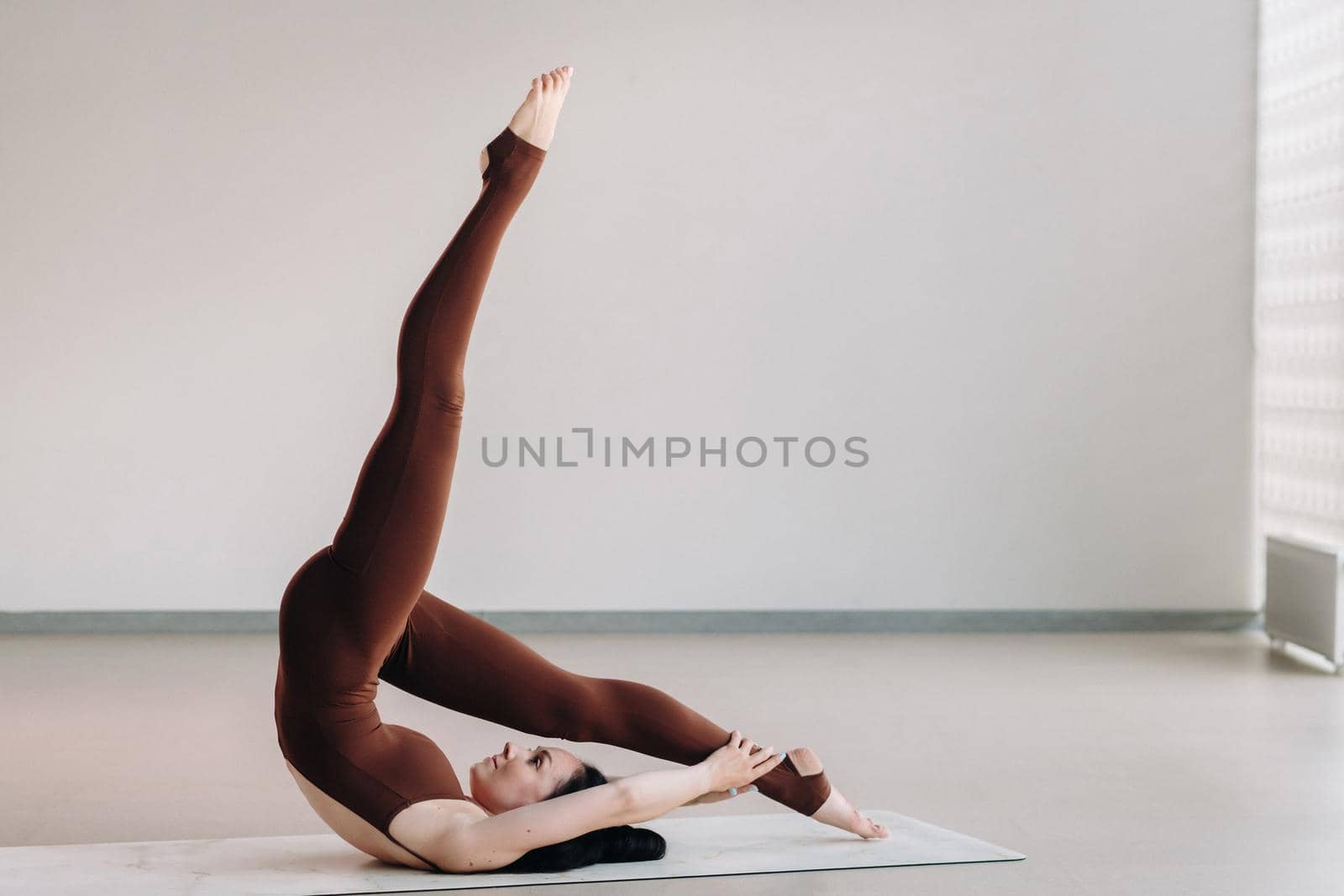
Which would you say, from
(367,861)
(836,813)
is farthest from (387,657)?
(836,813)

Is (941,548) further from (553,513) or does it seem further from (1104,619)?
(553,513)

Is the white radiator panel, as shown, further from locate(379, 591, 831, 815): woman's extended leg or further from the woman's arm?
the woman's arm

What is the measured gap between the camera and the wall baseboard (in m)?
5.47

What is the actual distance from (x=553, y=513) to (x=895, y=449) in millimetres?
1484

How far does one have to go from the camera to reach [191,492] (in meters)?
5.48

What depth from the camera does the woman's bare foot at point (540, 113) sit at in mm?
2449

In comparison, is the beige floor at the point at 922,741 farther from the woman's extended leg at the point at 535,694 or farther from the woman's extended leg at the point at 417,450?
the woman's extended leg at the point at 417,450

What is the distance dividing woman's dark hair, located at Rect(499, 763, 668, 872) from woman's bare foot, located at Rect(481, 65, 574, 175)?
1163 millimetres

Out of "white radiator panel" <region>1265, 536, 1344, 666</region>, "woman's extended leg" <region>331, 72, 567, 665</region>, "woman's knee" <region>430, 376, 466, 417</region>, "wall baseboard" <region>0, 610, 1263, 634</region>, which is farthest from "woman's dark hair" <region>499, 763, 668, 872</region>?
"white radiator panel" <region>1265, 536, 1344, 666</region>

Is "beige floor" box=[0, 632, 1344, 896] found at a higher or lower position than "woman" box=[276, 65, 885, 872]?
lower

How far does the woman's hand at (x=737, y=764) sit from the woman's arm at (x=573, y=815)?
0.05m

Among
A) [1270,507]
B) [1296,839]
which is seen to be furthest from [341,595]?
[1270,507]

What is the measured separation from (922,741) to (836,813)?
112cm

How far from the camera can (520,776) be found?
244 cm
